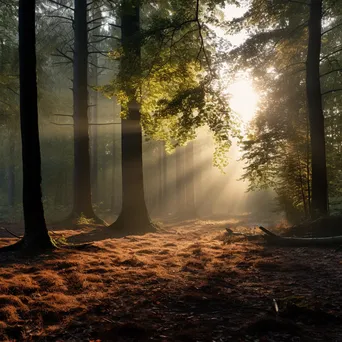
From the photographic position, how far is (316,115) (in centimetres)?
1113

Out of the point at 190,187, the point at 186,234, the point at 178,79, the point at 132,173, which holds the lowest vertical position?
the point at 186,234

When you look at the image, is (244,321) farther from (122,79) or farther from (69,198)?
(69,198)

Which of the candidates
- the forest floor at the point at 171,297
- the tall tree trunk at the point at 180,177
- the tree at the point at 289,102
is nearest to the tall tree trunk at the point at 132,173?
the tree at the point at 289,102

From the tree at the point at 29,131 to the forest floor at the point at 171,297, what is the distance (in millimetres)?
625

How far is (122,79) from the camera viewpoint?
997 cm

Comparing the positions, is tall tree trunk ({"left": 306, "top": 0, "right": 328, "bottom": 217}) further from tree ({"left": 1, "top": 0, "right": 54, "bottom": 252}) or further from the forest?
tree ({"left": 1, "top": 0, "right": 54, "bottom": 252})

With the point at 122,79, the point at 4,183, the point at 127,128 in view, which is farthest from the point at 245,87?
the point at 4,183

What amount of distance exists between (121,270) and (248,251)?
319cm

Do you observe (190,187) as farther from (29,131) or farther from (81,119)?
(29,131)

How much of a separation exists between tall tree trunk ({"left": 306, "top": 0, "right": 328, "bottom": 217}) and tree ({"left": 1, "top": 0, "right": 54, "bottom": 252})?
8320 mm

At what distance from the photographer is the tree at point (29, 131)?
7.24m

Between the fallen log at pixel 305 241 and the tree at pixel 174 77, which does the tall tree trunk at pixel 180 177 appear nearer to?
the tree at pixel 174 77

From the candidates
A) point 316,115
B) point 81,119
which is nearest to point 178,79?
point 316,115

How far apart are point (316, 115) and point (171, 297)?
870cm
